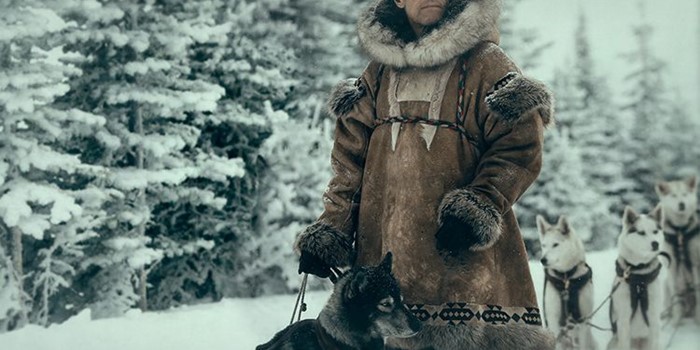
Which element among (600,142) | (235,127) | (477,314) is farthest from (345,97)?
(600,142)

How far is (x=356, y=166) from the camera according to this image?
9.53ft

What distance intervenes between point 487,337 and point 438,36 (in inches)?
43.3

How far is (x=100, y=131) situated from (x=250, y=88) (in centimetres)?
249

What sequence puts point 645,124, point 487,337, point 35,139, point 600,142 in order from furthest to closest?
1. point 600,142
2. point 645,124
3. point 35,139
4. point 487,337

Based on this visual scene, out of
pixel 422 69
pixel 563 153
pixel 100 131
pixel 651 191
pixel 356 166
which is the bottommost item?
pixel 651 191

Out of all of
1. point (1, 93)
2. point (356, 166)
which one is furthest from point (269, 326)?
point (356, 166)

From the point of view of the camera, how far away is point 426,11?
274 centimetres

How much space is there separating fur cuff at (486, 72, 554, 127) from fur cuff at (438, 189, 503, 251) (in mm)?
311

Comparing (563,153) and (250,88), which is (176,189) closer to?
(250,88)

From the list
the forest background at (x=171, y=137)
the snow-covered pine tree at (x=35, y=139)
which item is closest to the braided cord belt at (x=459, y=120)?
the forest background at (x=171, y=137)

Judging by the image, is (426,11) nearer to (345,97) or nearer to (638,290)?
(345,97)

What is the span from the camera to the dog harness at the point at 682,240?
6523mm

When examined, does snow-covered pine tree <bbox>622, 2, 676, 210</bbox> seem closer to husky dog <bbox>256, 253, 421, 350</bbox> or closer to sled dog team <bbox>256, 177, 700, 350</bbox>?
sled dog team <bbox>256, 177, 700, 350</bbox>

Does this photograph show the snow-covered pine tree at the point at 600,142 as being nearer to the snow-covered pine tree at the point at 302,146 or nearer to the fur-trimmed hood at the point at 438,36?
the snow-covered pine tree at the point at 302,146
